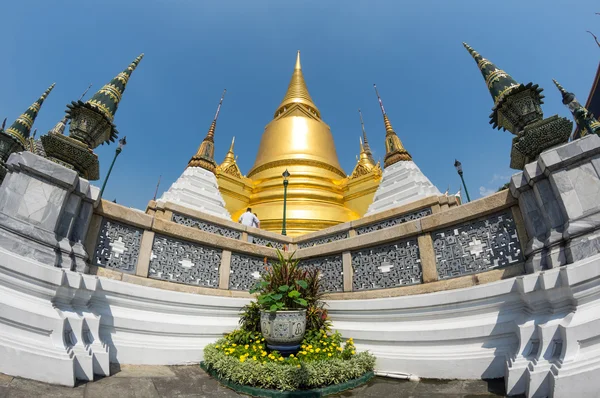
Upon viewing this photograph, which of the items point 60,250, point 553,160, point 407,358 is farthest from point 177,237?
point 553,160

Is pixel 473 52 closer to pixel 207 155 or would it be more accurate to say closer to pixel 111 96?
pixel 111 96

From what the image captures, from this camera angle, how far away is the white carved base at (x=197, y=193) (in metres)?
12.4

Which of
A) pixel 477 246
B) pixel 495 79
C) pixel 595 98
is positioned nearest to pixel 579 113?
pixel 495 79

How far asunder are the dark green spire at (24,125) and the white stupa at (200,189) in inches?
170

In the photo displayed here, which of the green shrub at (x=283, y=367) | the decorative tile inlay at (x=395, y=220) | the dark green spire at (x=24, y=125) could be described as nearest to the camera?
the green shrub at (x=283, y=367)

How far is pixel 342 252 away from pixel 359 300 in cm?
99

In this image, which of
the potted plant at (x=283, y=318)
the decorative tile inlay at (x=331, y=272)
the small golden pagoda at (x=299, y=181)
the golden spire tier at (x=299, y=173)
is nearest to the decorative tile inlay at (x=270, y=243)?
the decorative tile inlay at (x=331, y=272)

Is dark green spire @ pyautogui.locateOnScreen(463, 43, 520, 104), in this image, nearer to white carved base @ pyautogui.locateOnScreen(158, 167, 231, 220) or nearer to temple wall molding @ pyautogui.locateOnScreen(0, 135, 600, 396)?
temple wall molding @ pyautogui.locateOnScreen(0, 135, 600, 396)

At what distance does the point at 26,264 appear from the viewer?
10.6 ft

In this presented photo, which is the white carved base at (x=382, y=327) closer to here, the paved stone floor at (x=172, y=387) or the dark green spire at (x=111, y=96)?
the paved stone floor at (x=172, y=387)

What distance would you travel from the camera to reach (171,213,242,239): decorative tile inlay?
289 inches

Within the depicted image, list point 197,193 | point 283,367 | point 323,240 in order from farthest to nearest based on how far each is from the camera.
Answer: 1. point 197,193
2. point 323,240
3. point 283,367

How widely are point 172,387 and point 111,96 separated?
15.9ft

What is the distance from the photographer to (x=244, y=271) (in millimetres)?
5887
